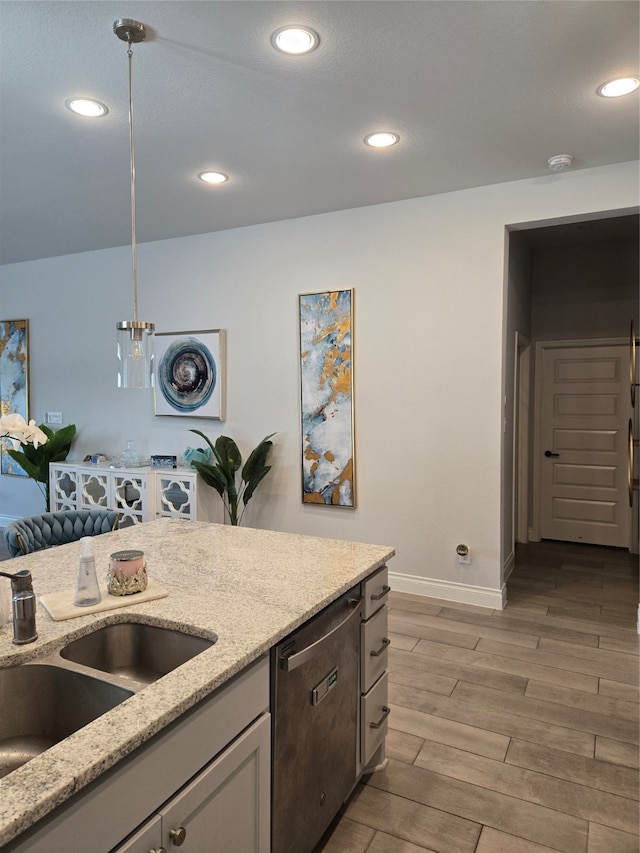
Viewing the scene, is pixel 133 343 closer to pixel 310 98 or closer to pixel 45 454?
pixel 310 98

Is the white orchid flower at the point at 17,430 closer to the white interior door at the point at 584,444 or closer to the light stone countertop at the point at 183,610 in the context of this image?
the light stone countertop at the point at 183,610

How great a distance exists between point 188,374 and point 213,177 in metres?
1.84

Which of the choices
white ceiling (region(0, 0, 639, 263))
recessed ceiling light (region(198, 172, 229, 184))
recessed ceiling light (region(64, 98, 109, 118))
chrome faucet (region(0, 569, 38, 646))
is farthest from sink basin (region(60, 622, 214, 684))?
recessed ceiling light (region(198, 172, 229, 184))

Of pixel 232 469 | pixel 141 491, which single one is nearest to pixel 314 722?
pixel 232 469

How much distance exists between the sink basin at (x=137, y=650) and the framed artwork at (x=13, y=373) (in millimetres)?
5056

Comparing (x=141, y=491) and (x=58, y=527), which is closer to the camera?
(x=58, y=527)

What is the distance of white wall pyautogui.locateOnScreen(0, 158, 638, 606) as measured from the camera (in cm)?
371

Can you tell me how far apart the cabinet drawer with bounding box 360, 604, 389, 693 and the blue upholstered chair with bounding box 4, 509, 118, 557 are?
1.32 m

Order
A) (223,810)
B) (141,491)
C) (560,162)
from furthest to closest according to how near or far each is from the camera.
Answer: (141,491) → (560,162) → (223,810)

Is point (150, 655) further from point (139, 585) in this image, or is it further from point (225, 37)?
point (225, 37)

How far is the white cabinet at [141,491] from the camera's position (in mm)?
4520

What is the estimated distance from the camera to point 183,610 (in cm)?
155

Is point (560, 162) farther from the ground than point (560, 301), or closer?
farther from the ground

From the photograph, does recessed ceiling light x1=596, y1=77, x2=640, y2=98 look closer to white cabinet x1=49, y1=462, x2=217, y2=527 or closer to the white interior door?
the white interior door
